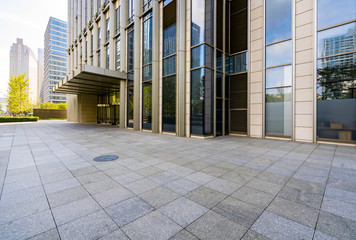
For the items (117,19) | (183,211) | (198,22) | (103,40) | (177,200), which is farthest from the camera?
(103,40)

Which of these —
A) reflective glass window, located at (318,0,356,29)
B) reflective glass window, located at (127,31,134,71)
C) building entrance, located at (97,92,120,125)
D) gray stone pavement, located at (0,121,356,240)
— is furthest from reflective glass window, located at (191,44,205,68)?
building entrance, located at (97,92,120,125)

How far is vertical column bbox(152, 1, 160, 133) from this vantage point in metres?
15.7

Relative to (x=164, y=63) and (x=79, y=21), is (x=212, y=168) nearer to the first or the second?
(x=164, y=63)

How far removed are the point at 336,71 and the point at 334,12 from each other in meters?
3.71

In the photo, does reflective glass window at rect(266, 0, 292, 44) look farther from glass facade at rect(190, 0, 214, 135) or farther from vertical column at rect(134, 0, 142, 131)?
vertical column at rect(134, 0, 142, 131)

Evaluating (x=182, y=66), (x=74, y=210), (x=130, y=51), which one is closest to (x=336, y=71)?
(x=182, y=66)

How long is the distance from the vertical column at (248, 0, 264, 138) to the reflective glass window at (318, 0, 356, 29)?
3527 millimetres

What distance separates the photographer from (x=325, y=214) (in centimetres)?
303

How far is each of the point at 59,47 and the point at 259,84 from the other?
132787 mm

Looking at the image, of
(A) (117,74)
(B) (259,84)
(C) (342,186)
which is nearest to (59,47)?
(A) (117,74)

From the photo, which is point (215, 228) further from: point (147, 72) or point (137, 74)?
point (137, 74)

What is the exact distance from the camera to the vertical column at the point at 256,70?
1287 cm

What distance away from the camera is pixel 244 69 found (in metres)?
14.0

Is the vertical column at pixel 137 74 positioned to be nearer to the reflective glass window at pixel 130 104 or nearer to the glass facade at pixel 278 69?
Answer: the reflective glass window at pixel 130 104
